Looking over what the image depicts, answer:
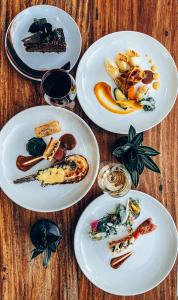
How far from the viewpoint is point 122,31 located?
1.93m

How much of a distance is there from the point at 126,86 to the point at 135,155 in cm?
29

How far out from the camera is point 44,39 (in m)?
1.90

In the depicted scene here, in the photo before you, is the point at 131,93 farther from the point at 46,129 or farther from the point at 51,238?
the point at 51,238

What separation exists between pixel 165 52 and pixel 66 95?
1.37ft

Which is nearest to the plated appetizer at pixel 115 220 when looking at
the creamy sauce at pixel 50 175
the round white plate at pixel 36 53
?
the creamy sauce at pixel 50 175

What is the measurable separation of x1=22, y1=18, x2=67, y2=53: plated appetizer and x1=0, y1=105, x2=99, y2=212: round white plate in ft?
0.74

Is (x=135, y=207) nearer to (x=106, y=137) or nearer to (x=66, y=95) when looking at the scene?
(x=106, y=137)

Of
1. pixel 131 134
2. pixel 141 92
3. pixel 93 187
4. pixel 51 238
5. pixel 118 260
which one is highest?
pixel 141 92

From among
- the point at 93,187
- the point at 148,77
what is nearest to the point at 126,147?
the point at 93,187

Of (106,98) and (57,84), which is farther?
(106,98)

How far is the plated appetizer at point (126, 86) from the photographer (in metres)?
1.95

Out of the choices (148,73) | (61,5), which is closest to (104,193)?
(148,73)

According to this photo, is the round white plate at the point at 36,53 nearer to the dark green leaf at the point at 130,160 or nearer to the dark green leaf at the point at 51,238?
the dark green leaf at the point at 130,160

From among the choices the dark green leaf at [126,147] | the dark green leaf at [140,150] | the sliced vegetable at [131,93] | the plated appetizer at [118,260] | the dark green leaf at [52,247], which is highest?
the sliced vegetable at [131,93]
